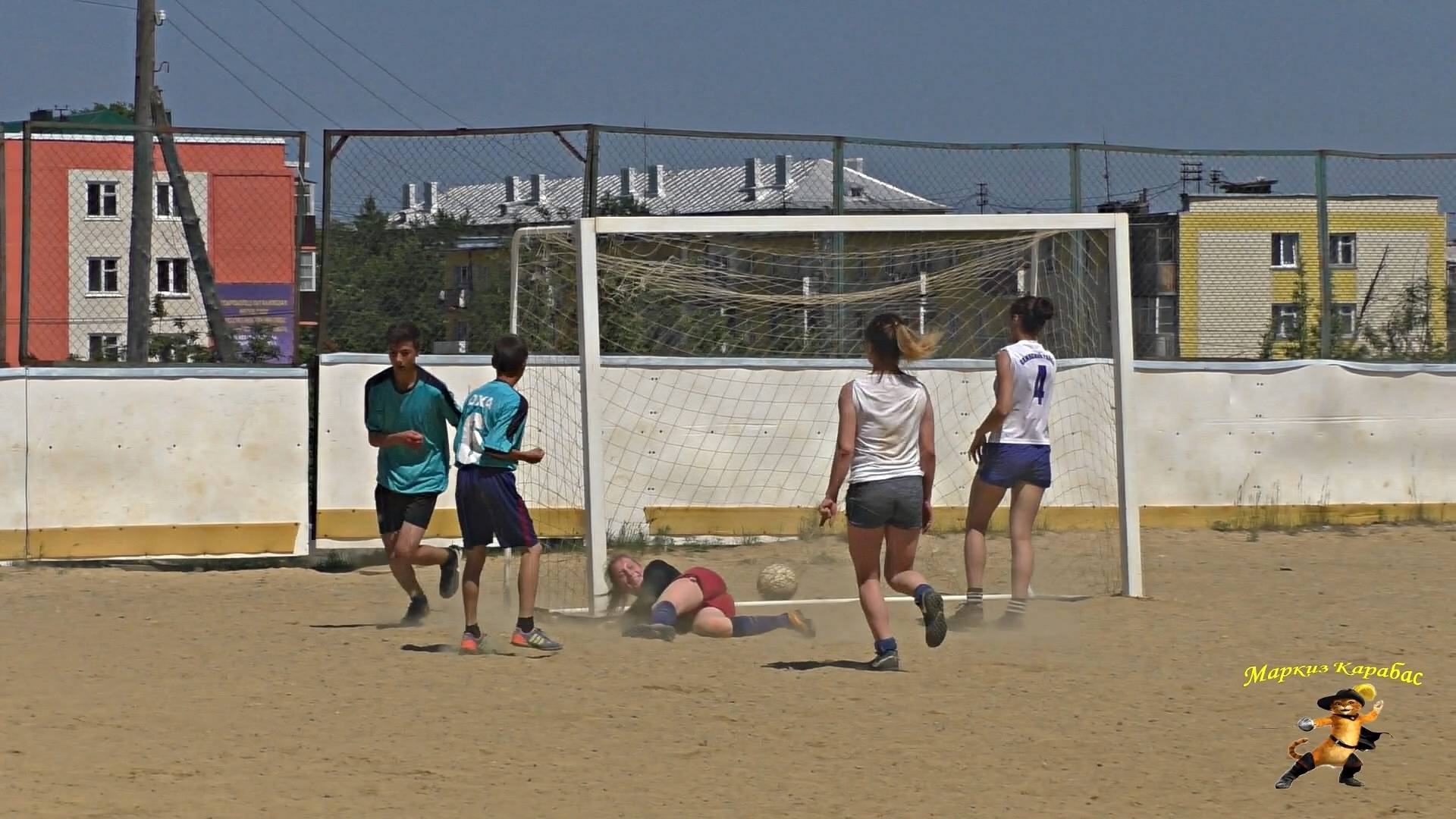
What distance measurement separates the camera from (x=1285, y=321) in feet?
45.3

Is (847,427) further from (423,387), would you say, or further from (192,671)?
(192,671)

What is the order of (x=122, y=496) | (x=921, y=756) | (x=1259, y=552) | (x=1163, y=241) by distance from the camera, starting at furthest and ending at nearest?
(x=1163, y=241) → (x=1259, y=552) → (x=122, y=496) → (x=921, y=756)

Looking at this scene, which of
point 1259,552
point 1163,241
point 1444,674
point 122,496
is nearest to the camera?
point 1444,674

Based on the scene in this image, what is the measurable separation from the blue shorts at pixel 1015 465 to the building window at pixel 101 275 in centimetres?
662

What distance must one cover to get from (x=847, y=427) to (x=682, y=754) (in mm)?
1984

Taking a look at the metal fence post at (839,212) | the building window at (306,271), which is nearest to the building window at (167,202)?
the building window at (306,271)

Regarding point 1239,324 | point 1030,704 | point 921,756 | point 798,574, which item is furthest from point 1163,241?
point 921,756

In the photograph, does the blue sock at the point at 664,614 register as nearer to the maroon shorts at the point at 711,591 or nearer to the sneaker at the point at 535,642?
the maroon shorts at the point at 711,591

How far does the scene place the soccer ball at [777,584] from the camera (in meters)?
9.92

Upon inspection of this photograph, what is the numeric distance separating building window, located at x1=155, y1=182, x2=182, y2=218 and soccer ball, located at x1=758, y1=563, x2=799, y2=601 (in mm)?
5283

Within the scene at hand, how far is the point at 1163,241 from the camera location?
13617mm

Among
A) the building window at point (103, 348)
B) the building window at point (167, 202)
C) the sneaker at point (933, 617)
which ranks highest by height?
the building window at point (167, 202)

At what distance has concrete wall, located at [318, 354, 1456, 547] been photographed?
39.2 feet

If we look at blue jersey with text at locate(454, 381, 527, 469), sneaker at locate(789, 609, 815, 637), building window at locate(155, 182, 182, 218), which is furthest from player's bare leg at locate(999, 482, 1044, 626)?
building window at locate(155, 182, 182, 218)
